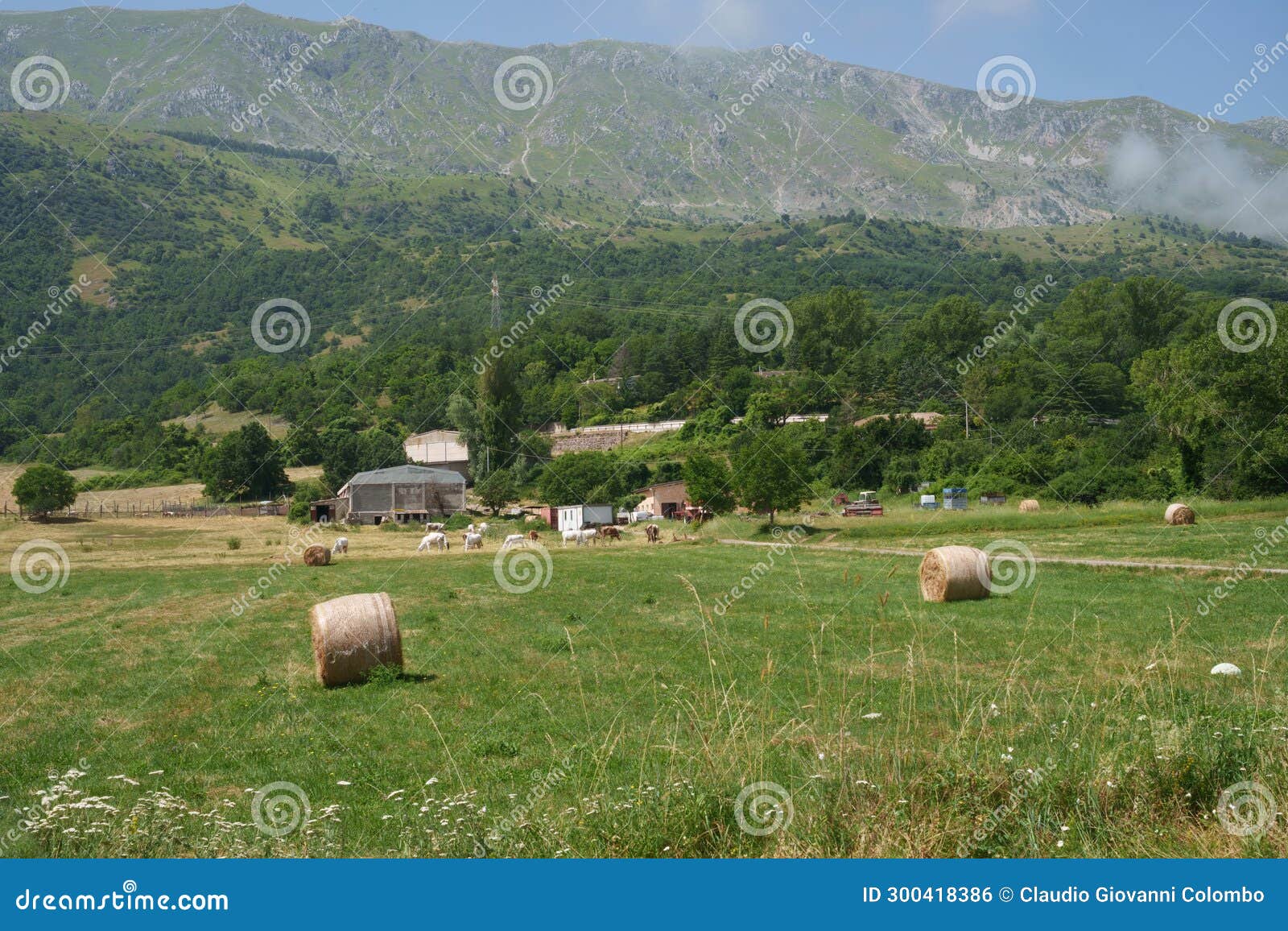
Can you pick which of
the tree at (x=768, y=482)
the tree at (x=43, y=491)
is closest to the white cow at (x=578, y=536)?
the tree at (x=768, y=482)

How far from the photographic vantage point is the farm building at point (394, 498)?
63625 mm

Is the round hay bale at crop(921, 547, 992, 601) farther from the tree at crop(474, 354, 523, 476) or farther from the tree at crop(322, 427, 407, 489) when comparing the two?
the tree at crop(474, 354, 523, 476)

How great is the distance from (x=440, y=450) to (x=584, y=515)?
28.6m

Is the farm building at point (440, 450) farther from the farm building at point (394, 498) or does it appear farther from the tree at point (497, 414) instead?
the farm building at point (394, 498)

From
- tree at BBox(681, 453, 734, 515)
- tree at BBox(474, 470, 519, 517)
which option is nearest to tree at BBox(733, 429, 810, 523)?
tree at BBox(681, 453, 734, 515)

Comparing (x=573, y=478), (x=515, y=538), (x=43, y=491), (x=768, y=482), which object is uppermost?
(x=573, y=478)

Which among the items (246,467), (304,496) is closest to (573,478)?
(304,496)

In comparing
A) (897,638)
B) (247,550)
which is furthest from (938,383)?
(897,638)

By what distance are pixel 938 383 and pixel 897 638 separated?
8234 cm

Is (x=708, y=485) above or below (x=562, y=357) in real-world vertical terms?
below

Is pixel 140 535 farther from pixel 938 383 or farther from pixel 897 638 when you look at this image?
pixel 938 383

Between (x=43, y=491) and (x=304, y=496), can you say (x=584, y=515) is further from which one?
(x=43, y=491)

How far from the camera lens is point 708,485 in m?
54.2

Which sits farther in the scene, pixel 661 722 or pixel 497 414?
pixel 497 414
